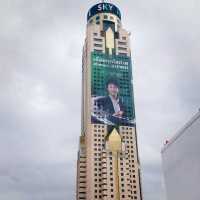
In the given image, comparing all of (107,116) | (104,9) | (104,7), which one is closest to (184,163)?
(107,116)

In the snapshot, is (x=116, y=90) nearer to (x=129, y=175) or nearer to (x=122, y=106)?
(x=122, y=106)

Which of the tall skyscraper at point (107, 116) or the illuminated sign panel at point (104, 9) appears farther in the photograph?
the illuminated sign panel at point (104, 9)

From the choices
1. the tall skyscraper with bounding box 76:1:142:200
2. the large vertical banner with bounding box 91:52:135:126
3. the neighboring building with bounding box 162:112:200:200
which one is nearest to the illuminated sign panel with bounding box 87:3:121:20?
the tall skyscraper with bounding box 76:1:142:200

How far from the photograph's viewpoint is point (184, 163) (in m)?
94.9

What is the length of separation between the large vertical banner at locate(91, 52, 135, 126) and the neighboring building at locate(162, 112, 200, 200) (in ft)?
188

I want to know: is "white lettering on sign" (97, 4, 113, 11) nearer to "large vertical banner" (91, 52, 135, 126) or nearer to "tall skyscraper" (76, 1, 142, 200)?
"tall skyscraper" (76, 1, 142, 200)

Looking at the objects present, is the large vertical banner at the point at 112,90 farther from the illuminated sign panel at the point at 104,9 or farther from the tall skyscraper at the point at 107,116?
the illuminated sign panel at the point at 104,9

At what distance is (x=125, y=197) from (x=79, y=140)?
39.8 meters

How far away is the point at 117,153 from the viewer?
523 feet

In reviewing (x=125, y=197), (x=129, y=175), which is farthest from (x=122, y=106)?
(x=125, y=197)

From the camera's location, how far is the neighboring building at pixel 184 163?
284 feet

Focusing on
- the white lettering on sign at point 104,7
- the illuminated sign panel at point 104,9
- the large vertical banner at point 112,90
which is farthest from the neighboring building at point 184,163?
the white lettering on sign at point 104,7

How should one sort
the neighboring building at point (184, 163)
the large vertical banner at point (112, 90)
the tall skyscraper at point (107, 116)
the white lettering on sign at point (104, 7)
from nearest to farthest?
the neighboring building at point (184, 163)
the tall skyscraper at point (107, 116)
the large vertical banner at point (112, 90)
the white lettering on sign at point (104, 7)

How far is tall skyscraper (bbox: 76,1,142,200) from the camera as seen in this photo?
154000mm
